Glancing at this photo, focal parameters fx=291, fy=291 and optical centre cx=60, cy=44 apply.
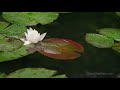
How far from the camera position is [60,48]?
1374mm

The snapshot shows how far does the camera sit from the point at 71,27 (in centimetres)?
161

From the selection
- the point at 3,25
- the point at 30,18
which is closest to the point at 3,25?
the point at 3,25

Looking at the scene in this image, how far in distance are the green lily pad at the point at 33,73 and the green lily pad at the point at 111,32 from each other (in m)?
0.43

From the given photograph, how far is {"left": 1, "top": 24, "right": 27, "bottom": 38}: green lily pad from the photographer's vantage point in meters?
1.47

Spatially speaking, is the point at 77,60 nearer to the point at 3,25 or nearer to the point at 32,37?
the point at 32,37

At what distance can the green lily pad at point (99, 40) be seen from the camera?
4.67ft

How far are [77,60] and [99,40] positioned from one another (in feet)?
0.70

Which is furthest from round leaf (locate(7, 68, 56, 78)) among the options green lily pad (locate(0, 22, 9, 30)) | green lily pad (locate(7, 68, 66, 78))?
green lily pad (locate(0, 22, 9, 30))

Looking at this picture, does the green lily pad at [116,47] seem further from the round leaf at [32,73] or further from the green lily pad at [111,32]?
the round leaf at [32,73]

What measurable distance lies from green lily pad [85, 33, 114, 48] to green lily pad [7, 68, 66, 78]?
32 centimetres

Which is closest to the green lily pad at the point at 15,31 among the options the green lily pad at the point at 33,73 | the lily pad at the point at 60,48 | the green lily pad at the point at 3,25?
the green lily pad at the point at 3,25

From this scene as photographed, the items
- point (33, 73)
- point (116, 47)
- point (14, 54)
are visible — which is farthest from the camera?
point (116, 47)

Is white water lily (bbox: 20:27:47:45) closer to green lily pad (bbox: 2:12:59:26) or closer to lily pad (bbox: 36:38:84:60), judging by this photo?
lily pad (bbox: 36:38:84:60)
